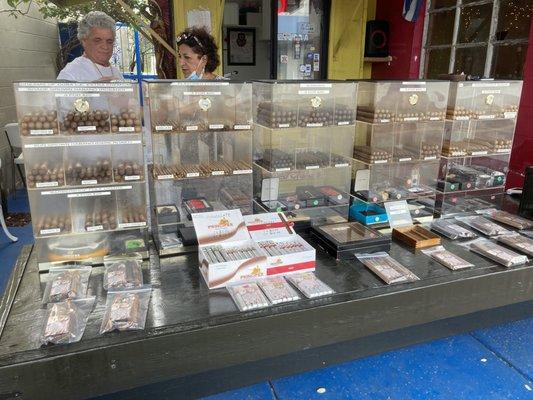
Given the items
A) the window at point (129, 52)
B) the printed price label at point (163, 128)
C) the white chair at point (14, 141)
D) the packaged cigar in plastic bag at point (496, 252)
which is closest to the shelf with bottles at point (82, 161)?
the printed price label at point (163, 128)

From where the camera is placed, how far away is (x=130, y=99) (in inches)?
69.2

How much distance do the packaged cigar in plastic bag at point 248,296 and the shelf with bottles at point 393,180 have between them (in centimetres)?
100

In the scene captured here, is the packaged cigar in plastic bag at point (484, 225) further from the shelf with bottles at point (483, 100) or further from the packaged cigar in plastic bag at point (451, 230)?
the shelf with bottles at point (483, 100)

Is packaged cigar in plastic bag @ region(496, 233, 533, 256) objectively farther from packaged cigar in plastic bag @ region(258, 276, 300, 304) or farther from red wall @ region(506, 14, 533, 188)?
red wall @ region(506, 14, 533, 188)

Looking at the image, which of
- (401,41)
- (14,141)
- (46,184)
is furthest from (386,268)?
(14,141)

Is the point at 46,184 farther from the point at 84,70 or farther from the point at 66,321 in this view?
the point at 84,70

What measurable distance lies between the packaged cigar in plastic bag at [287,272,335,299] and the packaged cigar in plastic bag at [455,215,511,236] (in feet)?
3.62

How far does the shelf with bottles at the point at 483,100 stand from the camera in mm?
2387

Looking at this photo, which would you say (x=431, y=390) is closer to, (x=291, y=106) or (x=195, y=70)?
(x=291, y=106)

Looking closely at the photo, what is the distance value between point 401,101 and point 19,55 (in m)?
5.62

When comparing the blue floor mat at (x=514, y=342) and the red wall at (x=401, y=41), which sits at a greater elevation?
the red wall at (x=401, y=41)

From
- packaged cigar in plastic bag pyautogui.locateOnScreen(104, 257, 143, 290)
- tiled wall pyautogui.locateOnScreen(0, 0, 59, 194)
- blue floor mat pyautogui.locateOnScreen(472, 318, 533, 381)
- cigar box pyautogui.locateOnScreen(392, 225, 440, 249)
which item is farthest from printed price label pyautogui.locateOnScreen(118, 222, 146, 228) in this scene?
tiled wall pyautogui.locateOnScreen(0, 0, 59, 194)

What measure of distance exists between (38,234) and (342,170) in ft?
5.12

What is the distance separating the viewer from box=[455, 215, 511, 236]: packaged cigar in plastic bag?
7.38 ft
